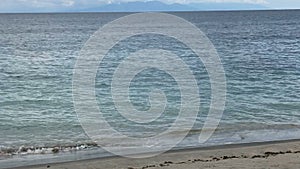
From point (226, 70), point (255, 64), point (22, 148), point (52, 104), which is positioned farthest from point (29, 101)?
point (255, 64)

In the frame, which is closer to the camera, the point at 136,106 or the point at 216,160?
the point at 216,160

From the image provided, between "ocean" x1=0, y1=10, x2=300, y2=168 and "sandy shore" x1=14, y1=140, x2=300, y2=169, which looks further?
"ocean" x1=0, y1=10, x2=300, y2=168

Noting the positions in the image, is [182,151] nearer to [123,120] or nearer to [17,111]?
[123,120]

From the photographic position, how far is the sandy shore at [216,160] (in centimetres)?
1020

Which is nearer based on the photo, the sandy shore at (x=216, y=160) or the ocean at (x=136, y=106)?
the sandy shore at (x=216, y=160)

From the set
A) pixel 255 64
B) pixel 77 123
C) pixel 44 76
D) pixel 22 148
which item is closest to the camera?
pixel 22 148

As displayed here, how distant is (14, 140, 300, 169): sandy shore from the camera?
33.5ft

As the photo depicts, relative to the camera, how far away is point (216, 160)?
1081 cm

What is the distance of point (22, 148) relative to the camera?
12930 mm

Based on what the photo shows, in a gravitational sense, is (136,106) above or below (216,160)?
above

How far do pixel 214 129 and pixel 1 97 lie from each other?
1129 cm

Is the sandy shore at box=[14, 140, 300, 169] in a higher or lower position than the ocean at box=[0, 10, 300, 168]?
lower

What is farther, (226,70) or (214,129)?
(226,70)

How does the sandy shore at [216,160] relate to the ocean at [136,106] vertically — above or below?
below
